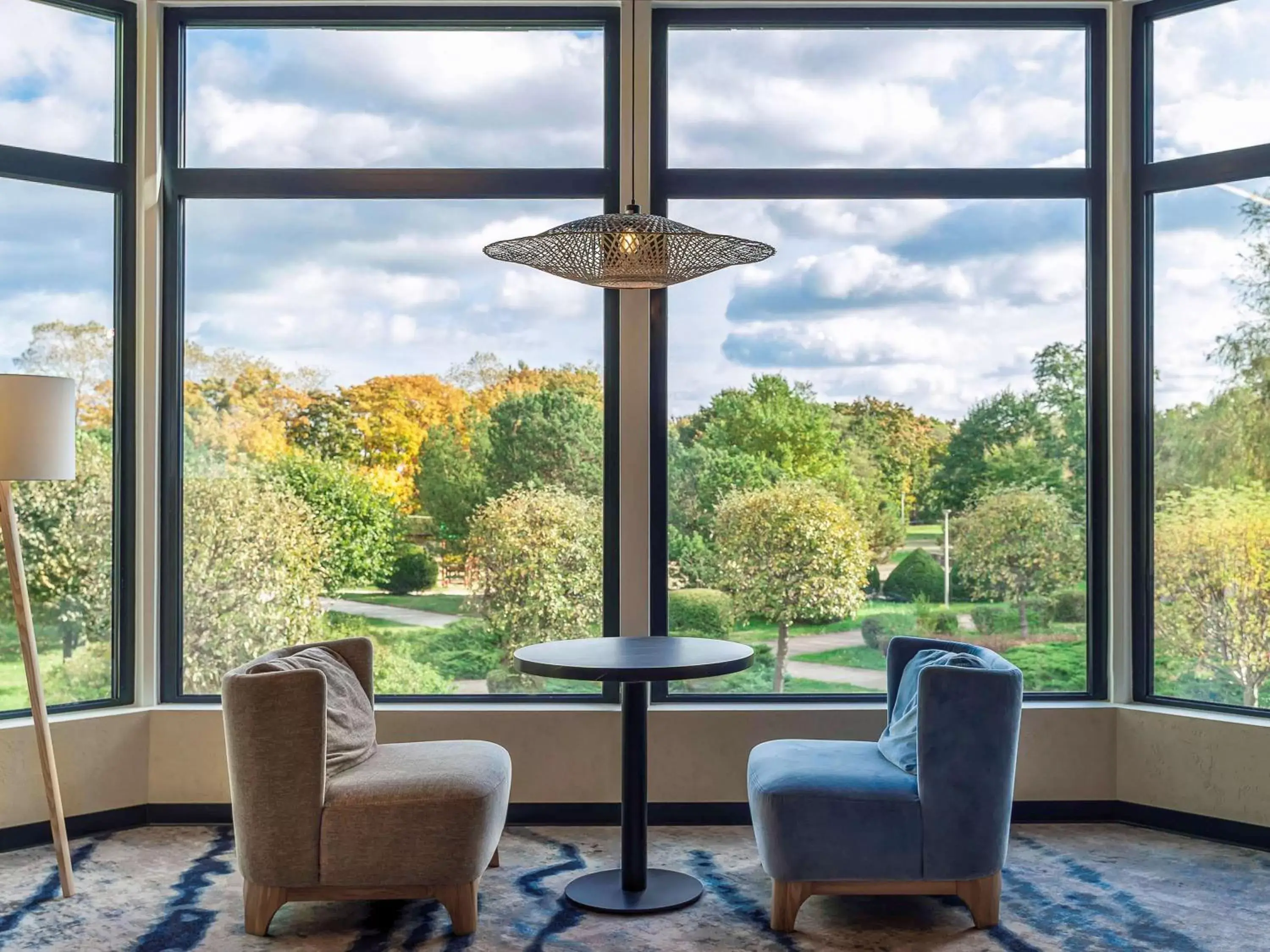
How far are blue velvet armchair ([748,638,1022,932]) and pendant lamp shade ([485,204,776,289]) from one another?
1.44m

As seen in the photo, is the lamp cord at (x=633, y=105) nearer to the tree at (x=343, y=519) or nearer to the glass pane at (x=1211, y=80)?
the tree at (x=343, y=519)

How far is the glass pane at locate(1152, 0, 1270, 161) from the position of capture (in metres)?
4.58

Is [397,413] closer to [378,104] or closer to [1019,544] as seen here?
[378,104]

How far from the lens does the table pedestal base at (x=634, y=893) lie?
366 centimetres

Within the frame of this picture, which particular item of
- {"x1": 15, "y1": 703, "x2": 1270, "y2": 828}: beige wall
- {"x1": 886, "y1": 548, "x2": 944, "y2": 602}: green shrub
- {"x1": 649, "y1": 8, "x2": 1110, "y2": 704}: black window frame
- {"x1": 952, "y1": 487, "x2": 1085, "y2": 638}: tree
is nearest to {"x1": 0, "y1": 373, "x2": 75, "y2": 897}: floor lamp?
{"x1": 15, "y1": 703, "x2": 1270, "y2": 828}: beige wall

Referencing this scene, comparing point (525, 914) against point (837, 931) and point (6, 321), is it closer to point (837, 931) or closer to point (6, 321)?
point (837, 931)

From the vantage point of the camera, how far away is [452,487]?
4.89 meters

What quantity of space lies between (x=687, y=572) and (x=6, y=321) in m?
2.93

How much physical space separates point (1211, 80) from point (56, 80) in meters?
4.69

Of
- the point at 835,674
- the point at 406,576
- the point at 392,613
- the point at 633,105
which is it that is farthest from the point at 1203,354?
the point at 392,613

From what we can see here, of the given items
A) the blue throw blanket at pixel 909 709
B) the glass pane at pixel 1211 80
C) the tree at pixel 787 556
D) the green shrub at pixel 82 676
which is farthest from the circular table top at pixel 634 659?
the glass pane at pixel 1211 80

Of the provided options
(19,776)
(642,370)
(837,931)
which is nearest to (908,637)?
(837,931)

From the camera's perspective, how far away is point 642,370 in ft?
15.8

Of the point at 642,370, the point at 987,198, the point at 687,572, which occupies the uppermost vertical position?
the point at 987,198
